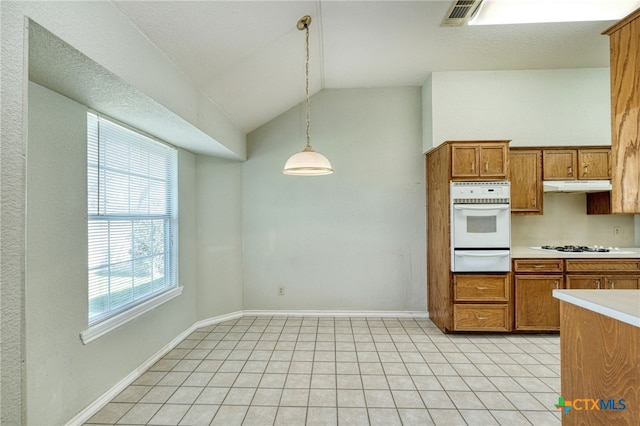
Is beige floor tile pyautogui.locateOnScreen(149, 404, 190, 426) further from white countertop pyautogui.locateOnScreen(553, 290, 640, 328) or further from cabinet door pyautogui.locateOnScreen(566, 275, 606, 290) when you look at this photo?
cabinet door pyautogui.locateOnScreen(566, 275, 606, 290)

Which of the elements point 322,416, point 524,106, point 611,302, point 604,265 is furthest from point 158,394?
point 524,106

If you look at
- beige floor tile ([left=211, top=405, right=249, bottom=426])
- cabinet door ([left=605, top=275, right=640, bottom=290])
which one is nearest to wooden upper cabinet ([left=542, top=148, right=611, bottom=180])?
cabinet door ([left=605, top=275, right=640, bottom=290])

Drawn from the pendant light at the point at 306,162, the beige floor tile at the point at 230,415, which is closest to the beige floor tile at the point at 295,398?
the beige floor tile at the point at 230,415

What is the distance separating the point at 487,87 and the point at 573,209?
202 centimetres

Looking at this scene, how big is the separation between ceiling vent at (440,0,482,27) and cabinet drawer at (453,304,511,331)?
2958mm

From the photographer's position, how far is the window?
237 centimetres

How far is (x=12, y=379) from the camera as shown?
3.89ft

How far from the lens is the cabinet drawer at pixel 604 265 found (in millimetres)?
3531

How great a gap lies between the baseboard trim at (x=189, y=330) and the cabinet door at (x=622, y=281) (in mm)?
2060

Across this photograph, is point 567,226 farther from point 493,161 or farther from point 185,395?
point 185,395

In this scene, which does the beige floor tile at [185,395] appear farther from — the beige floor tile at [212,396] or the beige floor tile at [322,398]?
the beige floor tile at [322,398]

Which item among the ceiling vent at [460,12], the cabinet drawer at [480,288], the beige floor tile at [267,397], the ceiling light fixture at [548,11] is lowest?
the beige floor tile at [267,397]

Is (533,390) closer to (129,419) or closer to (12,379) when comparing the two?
(129,419)

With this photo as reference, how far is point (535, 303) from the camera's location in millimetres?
3600
